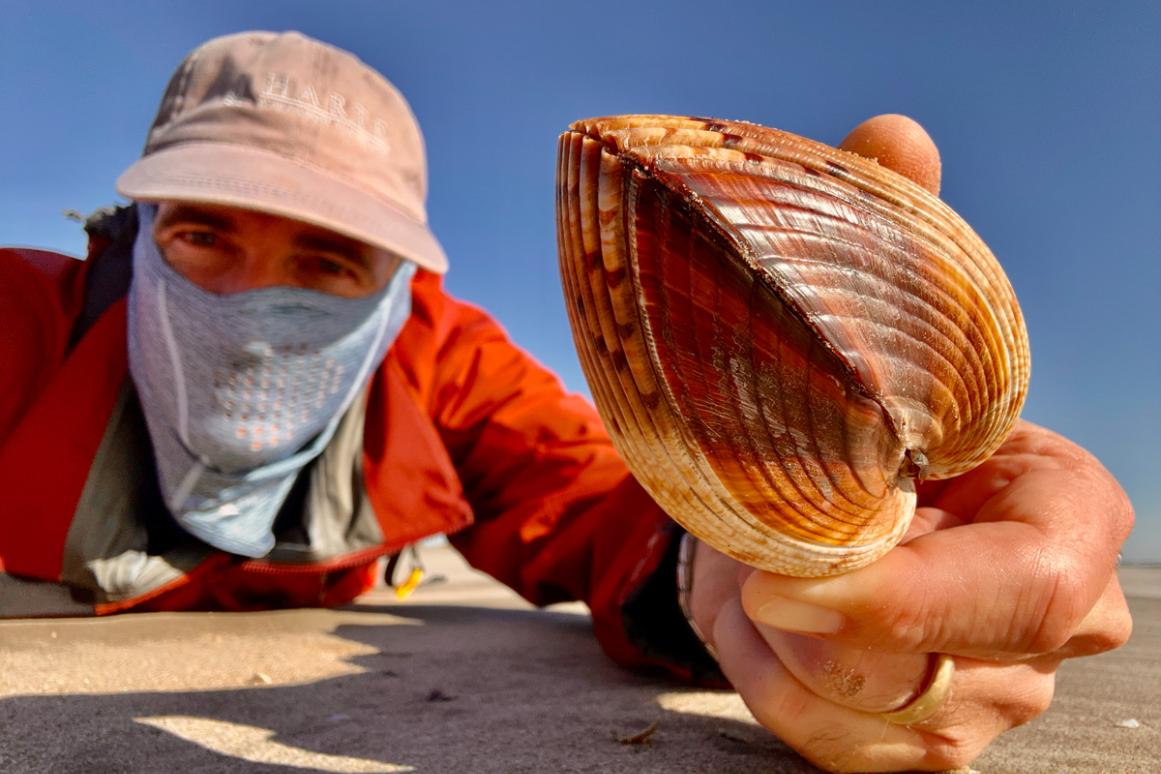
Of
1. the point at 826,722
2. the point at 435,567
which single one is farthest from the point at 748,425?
the point at 435,567

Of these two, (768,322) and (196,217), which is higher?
(196,217)

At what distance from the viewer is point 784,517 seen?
2.35ft

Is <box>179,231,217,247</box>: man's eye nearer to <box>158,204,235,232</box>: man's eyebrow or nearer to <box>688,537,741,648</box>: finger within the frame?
<box>158,204,235,232</box>: man's eyebrow

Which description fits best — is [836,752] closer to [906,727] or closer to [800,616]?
[906,727]

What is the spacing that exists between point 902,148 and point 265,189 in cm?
197

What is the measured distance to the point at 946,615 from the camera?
2.70 feet

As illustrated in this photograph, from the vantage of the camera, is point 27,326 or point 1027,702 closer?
point 1027,702

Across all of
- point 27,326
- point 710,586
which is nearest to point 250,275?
point 27,326

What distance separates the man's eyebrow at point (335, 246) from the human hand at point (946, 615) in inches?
74.0

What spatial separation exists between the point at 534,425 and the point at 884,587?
2.31 metres

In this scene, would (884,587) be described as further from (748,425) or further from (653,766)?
(653,766)

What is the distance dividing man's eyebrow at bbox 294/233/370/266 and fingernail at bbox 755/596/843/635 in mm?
2069

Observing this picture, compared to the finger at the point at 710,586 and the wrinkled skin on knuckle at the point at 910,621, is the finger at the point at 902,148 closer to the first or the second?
the wrinkled skin on knuckle at the point at 910,621

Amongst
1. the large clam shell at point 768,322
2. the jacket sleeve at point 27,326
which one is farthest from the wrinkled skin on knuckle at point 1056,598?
the jacket sleeve at point 27,326
